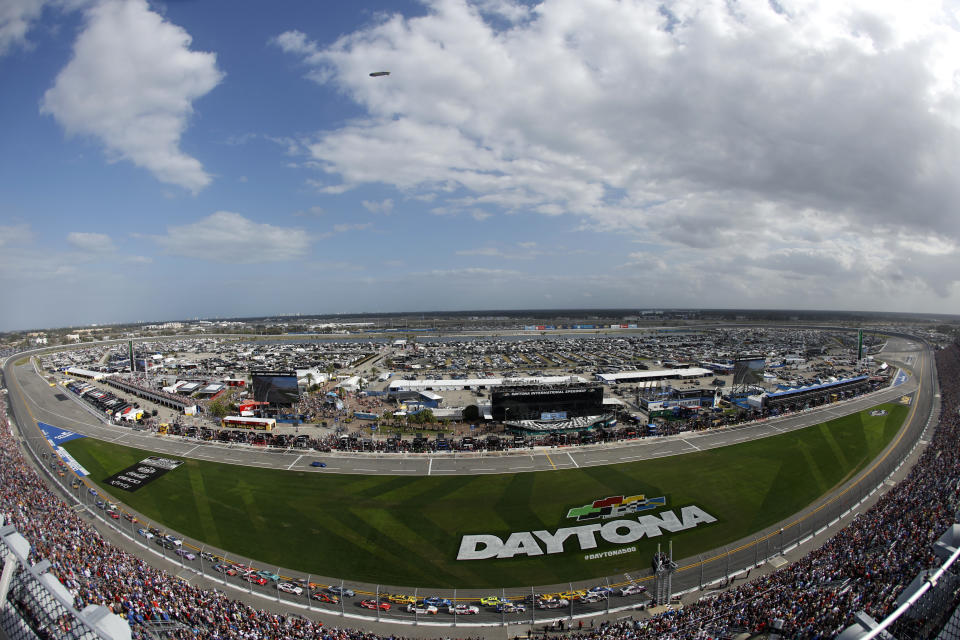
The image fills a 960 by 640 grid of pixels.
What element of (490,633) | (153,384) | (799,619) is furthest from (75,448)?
(799,619)

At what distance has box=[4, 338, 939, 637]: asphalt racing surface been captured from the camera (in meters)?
21.2

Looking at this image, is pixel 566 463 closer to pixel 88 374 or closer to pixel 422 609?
pixel 422 609

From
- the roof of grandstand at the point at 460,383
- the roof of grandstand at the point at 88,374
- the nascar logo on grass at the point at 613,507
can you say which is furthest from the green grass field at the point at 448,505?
the roof of grandstand at the point at 88,374

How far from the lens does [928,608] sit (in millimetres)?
7945

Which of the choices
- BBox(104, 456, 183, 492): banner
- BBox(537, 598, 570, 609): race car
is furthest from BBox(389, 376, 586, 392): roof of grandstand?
BBox(537, 598, 570, 609): race car

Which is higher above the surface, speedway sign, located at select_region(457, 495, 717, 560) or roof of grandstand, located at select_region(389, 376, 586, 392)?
roof of grandstand, located at select_region(389, 376, 586, 392)

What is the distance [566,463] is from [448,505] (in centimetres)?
1297

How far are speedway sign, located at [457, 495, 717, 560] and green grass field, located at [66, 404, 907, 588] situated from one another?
1.67 ft

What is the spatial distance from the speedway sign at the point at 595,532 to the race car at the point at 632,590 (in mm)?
3697

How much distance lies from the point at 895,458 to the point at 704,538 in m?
26.6

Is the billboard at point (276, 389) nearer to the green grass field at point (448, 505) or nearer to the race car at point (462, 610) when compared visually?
the green grass field at point (448, 505)

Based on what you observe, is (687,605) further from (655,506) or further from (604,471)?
(604,471)

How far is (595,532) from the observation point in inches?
1061

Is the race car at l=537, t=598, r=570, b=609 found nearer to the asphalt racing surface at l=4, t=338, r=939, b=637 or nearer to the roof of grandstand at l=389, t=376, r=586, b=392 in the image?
the asphalt racing surface at l=4, t=338, r=939, b=637
